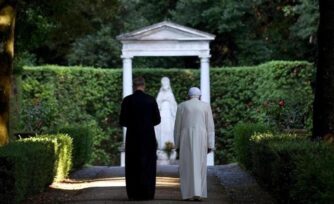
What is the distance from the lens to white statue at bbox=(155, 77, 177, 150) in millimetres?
27859

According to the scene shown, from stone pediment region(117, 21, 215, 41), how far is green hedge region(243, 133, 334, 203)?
12.5 metres

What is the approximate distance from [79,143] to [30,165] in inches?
308

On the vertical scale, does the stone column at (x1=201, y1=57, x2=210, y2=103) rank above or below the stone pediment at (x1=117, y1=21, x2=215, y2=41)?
below

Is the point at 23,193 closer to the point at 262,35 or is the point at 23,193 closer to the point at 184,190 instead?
the point at 184,190

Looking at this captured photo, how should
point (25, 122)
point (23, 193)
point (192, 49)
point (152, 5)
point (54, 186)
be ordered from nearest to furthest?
point (23, 193), point (54, 186), point (25, 122), point (192, 49), point (152, 5)

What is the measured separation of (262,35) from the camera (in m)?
33.8

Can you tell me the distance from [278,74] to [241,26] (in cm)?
845

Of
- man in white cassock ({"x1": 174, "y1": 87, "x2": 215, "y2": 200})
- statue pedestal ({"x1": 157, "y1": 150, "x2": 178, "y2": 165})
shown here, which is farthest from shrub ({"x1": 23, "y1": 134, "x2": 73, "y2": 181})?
statue pedestal ({"x1": 157, "y1": 150, "x2": 178, "y2": 165})

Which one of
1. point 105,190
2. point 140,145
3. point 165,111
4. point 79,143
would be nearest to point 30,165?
point 140,145

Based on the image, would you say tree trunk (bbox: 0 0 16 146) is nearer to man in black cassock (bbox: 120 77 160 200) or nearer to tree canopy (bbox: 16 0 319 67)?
man in black cassock (bbox: 120 77 160 200)

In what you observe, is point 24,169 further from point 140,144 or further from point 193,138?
point 193,138

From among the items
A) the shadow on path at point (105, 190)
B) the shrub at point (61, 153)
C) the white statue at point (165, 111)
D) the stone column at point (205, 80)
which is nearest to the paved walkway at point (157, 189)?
the shadow on path at point (105, 190)

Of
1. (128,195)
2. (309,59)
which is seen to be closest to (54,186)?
(128,195)

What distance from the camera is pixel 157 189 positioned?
1477cm
